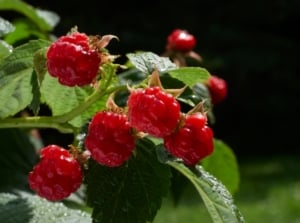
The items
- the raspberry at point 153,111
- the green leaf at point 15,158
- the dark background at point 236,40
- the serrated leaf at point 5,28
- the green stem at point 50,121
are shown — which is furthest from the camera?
the dark background at point 236,40

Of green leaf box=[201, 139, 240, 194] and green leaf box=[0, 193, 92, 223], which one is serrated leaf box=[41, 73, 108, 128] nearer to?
green leaf box=[0, 193, 92, 223]

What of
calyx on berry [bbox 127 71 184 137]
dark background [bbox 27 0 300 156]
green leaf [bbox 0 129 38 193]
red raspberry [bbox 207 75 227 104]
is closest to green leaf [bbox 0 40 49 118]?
calyx on berry [bbox 127 71 184 137]

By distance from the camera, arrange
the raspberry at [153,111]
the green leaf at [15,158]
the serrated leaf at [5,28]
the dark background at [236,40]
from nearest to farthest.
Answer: the raspberry at [153,111]
the serrated leaf at [5,28]
the green leaf at [15,158]
the dark background at [236,40]

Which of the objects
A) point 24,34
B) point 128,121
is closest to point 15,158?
point 24,34

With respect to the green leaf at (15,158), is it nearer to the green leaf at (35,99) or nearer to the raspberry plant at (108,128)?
the raspberry plant at (108,128)

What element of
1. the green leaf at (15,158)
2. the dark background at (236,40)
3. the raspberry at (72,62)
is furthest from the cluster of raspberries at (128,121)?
the dark background at (236,40)

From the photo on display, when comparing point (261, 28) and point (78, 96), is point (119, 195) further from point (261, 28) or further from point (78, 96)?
point (261, 28)

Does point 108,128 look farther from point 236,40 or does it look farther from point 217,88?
point 236,40
